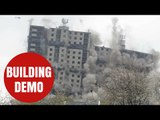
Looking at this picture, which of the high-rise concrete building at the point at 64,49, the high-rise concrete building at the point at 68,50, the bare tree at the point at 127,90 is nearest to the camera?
the bare tree at the point at 127,90

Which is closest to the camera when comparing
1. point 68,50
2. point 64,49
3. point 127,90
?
point 127,90

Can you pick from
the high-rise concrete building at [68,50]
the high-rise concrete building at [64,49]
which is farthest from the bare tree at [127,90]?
the high-rise concrete building at [64,49]

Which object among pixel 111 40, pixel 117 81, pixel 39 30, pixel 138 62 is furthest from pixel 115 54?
pixel 117 81

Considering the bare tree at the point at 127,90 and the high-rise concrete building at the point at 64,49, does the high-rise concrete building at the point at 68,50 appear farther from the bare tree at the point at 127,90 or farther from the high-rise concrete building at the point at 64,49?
the bare tree at the point at 127,90

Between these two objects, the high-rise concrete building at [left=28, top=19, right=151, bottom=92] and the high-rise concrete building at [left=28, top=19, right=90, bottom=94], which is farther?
the high-rise concrete building at [left=28, top=19, right=90, bottom=94]

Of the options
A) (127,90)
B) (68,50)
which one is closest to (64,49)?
(68,50)

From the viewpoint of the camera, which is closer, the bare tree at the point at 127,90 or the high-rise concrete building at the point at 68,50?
the bare tree at the point at 127,90

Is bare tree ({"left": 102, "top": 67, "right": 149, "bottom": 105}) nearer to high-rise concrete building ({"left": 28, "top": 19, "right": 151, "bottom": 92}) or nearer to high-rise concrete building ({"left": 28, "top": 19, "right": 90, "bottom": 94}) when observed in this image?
high-rise concrete building ({"left": 28, "top": 19, "right": 151, "bottom": 92})

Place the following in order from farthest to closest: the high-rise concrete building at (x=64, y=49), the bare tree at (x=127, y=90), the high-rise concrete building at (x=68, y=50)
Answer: the high-rise concrete building at (x=64, y=49), the high-rise concrete building at (x=68, y=50), the bare tree at (x=127, y=90)

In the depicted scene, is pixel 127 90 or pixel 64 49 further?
pixel 64 49

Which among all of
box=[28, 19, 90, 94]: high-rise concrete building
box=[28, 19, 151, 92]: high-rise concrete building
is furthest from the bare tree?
box=[28, 19, 90, 94]: high-rise concrete building

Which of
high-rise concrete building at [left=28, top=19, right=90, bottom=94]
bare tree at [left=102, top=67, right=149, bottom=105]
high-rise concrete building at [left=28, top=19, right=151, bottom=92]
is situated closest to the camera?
bare tree at [left=102, top=67, right=149, bottom=105]

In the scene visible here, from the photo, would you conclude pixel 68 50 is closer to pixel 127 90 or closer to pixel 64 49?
pixel 64 49
